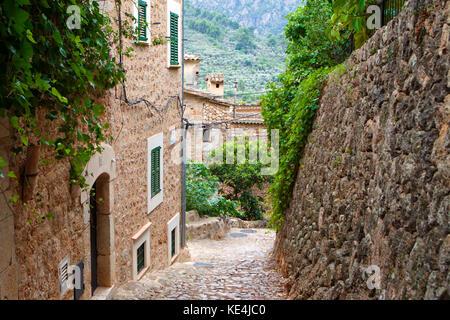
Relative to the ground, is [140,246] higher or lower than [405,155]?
lower

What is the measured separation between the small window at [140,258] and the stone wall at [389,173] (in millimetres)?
2989

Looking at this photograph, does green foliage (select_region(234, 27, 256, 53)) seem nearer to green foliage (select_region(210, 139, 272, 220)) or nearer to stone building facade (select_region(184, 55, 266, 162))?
stone building facade (select_region(184, 55, 266, 162))

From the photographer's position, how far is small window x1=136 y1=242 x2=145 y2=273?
7.31 m

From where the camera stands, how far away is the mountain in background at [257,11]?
60.6 meters

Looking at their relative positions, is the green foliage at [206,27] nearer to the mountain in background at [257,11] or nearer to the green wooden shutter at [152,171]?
the mountain in background at [257,11]

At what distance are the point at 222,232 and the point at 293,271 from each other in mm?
8341

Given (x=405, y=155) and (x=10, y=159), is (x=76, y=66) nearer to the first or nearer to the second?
(x=10, y=159)

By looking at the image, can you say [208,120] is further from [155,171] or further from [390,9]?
[390,9]

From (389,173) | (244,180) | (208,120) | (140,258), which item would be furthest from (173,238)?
(208,120)

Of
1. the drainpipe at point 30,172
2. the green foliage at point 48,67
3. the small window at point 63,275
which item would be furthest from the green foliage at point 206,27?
the drainpipe at point 30,172

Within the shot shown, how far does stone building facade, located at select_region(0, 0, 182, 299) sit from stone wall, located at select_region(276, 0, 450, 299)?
8.67 feet

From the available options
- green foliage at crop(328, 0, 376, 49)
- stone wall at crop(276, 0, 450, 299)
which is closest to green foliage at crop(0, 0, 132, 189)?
green foliage at crop(328, 0, 376, 49)

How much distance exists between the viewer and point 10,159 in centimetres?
303
